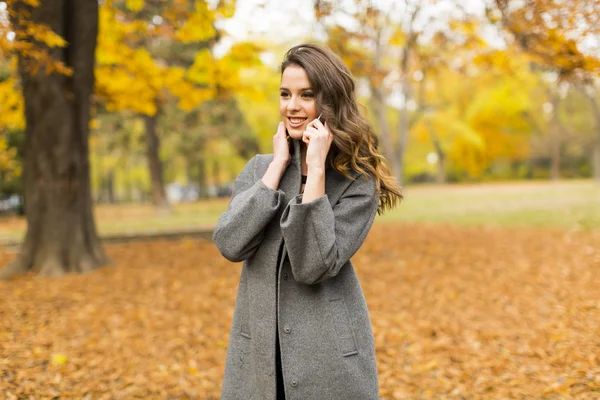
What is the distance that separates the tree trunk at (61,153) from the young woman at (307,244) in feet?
21.1

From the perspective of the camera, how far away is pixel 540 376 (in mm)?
4395

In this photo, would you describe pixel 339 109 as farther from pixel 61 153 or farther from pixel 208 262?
pixel 208 262

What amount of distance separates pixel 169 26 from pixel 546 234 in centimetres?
920

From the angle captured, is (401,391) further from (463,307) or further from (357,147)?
(357,147)

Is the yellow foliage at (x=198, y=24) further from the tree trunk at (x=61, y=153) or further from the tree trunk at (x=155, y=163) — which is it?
the tree trunk at (x=155, y=163)

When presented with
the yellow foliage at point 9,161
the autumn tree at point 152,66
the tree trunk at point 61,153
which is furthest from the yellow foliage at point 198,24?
the yellow foliage at point 9,161

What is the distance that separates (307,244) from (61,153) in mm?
6854

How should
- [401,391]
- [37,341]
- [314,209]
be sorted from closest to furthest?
[314,209], [401,391], [37,341]

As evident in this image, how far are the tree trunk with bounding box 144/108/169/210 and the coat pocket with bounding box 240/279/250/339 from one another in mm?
20506

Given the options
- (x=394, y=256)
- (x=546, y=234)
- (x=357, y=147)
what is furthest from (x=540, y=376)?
(x=546, y=234)

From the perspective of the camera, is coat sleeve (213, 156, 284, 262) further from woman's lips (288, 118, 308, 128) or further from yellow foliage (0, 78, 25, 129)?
yellow foliage (0, 78, 25, 129)

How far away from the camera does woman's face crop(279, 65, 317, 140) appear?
2102 mm

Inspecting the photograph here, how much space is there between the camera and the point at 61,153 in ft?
25.3

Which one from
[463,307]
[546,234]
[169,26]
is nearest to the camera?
[463,307]
